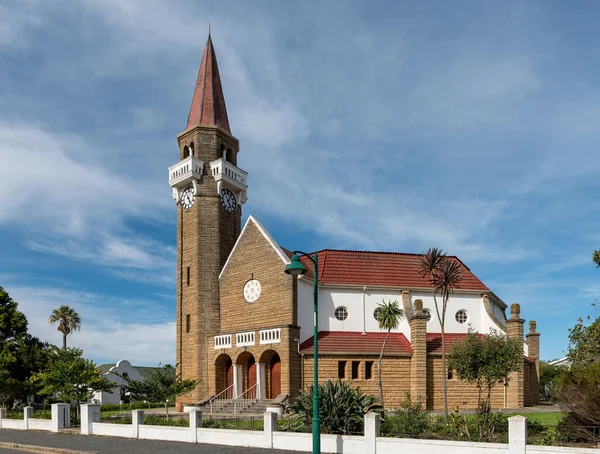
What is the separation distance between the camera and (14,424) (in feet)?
99.5

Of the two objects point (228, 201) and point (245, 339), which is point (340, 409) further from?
point (228, 201)

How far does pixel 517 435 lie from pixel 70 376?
77.1 feet

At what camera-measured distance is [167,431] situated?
22828 millimetres

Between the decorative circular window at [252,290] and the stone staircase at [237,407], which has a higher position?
the decorative circular window at [252,290]

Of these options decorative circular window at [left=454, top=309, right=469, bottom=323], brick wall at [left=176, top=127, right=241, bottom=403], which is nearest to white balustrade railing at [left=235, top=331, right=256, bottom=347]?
brick wall at [left=176, top=127, right=241, bottom=403]

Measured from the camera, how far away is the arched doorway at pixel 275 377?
35034mm

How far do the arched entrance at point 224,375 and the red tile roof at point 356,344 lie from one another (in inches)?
242

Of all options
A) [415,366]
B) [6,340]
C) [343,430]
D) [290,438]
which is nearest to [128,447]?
[290,438]

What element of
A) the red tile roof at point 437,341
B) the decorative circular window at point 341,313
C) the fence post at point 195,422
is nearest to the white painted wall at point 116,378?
the decorative circular window at point 341,313

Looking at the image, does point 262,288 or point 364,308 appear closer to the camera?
point 262,288

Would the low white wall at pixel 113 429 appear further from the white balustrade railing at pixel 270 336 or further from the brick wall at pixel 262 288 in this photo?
the brick wall at pixel 262 288

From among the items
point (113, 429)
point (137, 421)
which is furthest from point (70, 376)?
point (137, 421)

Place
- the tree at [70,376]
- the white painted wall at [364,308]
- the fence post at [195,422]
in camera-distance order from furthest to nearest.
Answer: the white painted wall at [364,308]
the tree at [70,376]
the fence post at [195,422]

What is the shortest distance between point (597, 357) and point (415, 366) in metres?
11.1
